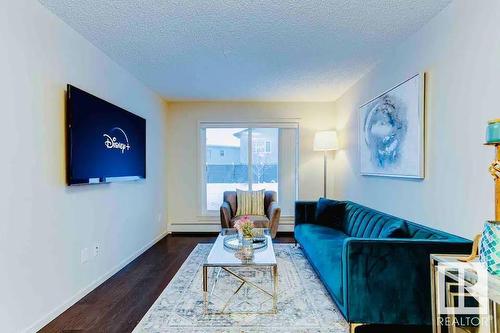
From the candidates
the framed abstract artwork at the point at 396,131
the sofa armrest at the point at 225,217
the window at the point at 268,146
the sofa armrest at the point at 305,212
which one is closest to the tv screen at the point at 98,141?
the sofa armrest at the point at 225,217

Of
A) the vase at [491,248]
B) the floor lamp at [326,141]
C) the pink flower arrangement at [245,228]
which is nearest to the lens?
the vase at [491,248]

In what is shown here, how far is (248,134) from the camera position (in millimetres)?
5715

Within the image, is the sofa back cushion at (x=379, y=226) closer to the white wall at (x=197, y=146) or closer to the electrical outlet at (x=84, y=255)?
the white wall at (x=197, y=146)

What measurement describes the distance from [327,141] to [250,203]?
5.54 ft

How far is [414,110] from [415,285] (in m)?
1.54

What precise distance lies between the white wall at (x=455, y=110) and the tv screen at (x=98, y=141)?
10.0 feet

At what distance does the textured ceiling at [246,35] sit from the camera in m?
2.34

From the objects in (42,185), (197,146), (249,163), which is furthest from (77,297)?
(249,163)

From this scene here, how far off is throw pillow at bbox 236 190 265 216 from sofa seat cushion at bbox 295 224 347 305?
0.99 metres

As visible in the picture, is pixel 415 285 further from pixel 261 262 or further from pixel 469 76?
pixel 469 76

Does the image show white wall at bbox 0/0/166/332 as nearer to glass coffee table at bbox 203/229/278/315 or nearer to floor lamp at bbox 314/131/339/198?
glass coffee table at bbox 203/229/278/315

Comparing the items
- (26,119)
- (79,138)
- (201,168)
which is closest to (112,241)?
(79,138)

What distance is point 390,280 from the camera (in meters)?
2.07

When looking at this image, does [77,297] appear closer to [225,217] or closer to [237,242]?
[237,242]
